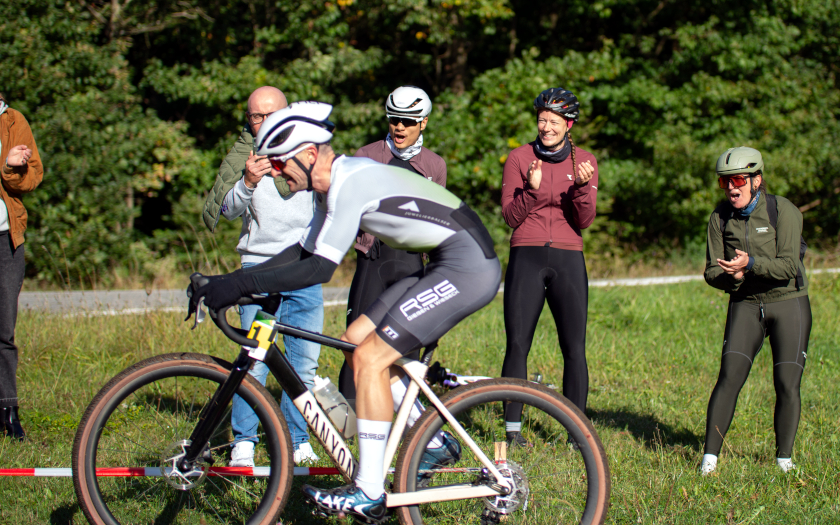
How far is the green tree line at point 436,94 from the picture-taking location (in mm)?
12836

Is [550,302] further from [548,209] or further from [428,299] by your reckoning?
[428,299]

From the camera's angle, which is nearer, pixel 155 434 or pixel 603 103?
pixel 155 434

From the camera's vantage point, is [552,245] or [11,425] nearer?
[552,245]

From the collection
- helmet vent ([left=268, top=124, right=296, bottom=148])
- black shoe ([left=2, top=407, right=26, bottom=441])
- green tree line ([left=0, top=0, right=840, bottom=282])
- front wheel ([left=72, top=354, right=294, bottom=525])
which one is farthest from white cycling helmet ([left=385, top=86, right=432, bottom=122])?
green tree line ([left=0, top=0, right=840, bottom=282])

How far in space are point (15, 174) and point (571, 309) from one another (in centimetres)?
355

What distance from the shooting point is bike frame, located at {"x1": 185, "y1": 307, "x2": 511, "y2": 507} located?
9.65 ft

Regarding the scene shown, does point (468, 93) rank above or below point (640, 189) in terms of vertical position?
above

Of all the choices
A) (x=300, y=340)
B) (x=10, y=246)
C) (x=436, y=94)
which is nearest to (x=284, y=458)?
(x=300, y=340)

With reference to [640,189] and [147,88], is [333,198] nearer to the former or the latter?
[640,189]

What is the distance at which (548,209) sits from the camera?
14.1ft

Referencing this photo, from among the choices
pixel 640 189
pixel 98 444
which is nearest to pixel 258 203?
pixel 98 444

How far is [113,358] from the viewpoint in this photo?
5988 mm

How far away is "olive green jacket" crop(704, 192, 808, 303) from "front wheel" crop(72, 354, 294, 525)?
2587 mm

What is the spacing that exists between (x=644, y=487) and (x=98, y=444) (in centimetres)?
273
